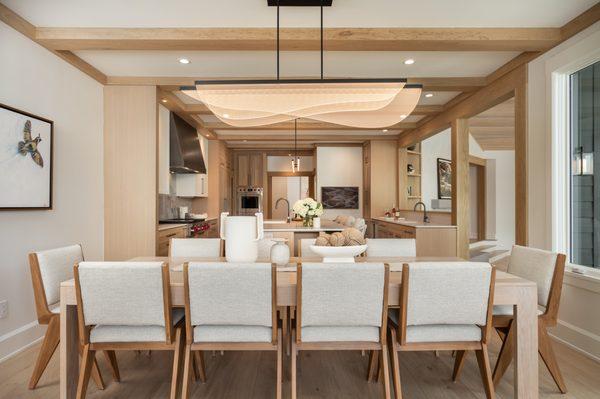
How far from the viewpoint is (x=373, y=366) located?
2.16m

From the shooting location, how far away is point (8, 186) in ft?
8.27

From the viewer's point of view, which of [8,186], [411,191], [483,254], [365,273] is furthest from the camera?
[411,191]

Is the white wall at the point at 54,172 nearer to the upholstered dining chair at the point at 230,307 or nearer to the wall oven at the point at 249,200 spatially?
the upholstered dining chair at the point at 230,307

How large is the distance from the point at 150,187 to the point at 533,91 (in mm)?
4154

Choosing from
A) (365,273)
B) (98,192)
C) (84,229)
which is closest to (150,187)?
(98,192)

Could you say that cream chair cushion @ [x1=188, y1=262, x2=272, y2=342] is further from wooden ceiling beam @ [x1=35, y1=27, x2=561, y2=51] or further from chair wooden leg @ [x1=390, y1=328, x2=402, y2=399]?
wooden ceiling beam @ [x1=35, y1=27, x2=561, y2=51]

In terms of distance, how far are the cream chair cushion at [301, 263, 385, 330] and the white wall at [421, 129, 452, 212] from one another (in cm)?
680

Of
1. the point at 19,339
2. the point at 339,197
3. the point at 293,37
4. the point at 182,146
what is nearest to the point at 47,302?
the point at 19,339

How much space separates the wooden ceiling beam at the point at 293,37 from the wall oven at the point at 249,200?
5.40 m

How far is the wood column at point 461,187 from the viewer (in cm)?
484

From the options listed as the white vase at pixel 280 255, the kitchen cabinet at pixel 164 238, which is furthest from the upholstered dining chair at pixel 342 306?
the kitchen cabinet at pixel 164 238

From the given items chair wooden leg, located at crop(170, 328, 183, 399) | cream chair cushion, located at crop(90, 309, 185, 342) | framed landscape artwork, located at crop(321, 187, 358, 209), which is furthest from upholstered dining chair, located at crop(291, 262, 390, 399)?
framed landscape artwork, located at crop(321, 187, 358, 209)

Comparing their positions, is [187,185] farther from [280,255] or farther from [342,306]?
[342,306]

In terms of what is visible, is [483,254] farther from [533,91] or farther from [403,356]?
[403,356]
